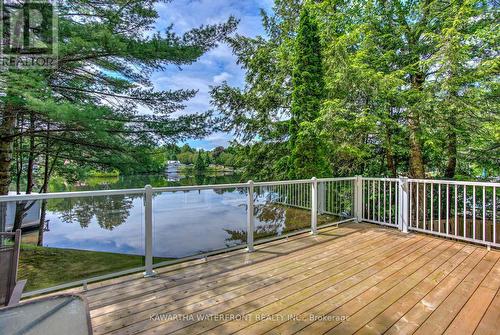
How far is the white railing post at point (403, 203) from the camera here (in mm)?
4504

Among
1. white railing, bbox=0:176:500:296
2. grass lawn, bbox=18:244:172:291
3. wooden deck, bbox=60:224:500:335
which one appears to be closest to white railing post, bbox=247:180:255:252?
white railing, bbox=0:176:500:296

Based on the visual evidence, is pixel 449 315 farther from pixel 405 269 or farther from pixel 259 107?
pixel 259 107

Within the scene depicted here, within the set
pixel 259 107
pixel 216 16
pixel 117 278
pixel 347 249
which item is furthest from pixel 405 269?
pixel 259 107

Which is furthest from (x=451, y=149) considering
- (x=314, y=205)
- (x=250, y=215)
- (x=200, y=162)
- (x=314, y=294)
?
(x=200, y=162)

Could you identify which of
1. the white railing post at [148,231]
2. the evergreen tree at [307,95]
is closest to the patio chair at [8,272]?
the white railing post at [148,231]

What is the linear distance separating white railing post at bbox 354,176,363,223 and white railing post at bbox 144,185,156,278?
4.11 m

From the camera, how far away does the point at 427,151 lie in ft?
24.0

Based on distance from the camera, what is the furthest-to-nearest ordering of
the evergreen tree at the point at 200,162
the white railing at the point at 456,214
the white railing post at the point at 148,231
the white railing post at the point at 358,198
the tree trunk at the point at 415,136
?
the evergreen tree at the point at 200,162, the tree trunk at the point at 415,136, the white railing post at the point at 358,198, the white railing at the point at 456,214, the white railing post at the point at 148,231

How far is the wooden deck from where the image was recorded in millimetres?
1931

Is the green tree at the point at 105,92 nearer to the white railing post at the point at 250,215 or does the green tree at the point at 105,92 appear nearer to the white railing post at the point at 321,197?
the white railing post at the point at 250,215

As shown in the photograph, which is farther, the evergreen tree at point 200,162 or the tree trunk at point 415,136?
the evergreen tree at point 200,162

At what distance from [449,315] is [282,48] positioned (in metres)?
8.89

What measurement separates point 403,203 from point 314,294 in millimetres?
3161

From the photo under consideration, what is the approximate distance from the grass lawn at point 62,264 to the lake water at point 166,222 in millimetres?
81
